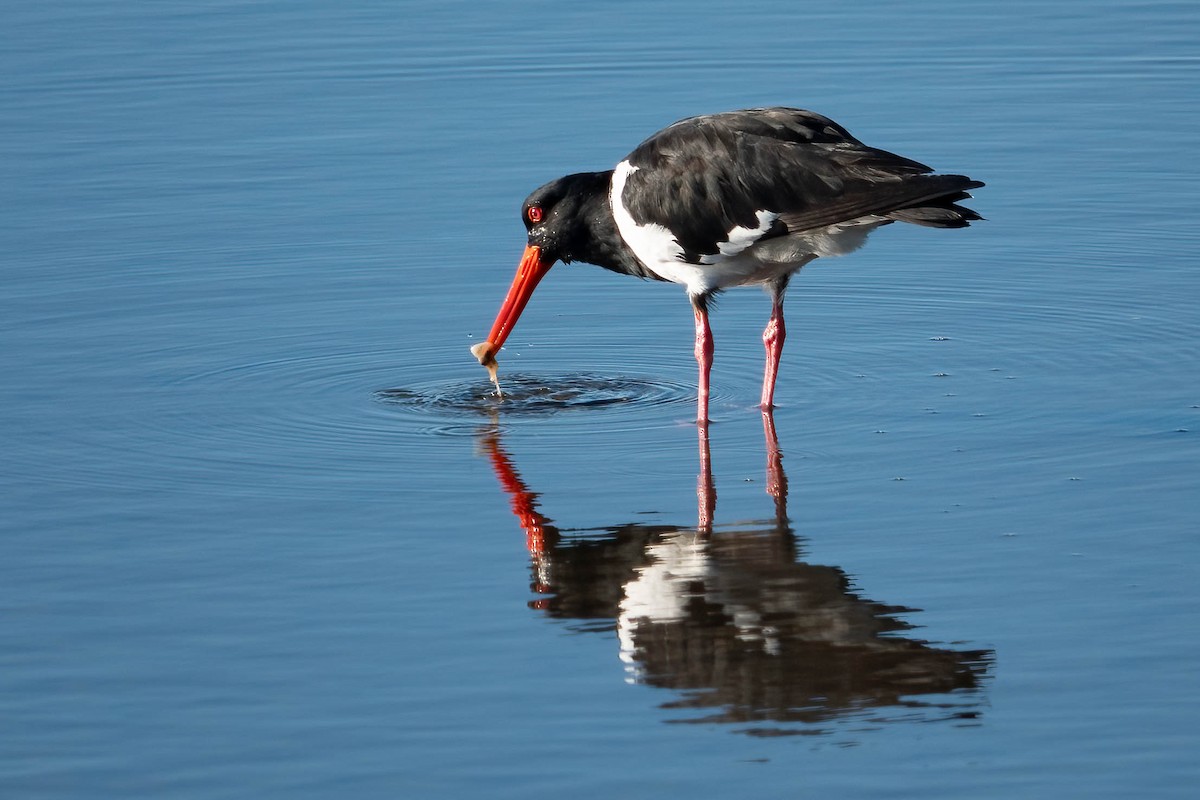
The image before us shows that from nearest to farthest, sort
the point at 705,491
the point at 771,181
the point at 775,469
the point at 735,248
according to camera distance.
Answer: the point at 705,491, the point at 775,469, the point at 771,181, the point at 735,248

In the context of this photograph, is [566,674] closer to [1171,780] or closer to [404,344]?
[1171,780]

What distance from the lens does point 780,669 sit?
5781 mm

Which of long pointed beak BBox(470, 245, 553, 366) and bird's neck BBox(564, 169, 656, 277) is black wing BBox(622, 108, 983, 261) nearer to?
bird's neck BBox(564, 169, 656, 277)

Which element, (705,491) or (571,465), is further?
(571,465)

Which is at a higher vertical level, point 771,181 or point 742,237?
point 771,181

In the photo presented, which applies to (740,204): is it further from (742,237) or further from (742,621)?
(742,621)

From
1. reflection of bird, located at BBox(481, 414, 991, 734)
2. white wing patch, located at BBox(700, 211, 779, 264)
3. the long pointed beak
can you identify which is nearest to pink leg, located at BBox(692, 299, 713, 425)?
white wing patch, located at BBox(700, 211, 779, 264)

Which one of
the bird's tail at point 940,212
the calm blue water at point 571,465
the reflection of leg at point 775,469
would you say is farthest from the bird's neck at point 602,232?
the bird's tail at point 940,212

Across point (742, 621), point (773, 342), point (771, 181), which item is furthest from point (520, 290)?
point (742, 621)

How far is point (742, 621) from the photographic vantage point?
243 inches

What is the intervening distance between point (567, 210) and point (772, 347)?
4.19 ft

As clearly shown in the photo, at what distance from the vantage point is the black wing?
8.04 m

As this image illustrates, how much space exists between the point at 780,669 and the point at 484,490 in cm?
213

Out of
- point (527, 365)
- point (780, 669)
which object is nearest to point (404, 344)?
point (527, 365)
